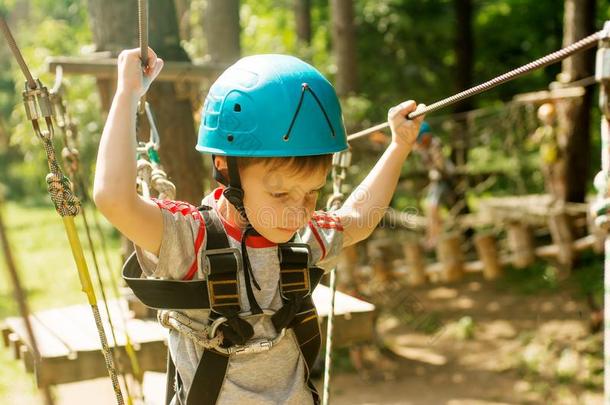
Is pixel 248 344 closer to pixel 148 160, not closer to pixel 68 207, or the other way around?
pixel 68 207

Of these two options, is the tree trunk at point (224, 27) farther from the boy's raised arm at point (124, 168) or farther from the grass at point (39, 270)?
the boy's raised arm at point (124, 168)

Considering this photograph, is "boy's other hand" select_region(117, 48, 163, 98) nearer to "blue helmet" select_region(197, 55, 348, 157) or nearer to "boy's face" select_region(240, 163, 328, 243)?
"blue helmet" select_region(197, 55, 348, 157)

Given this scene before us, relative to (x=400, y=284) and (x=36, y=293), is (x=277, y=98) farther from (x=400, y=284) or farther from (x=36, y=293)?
(x=36, y=293)

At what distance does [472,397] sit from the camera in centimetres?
666

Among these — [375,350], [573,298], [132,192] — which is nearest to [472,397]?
[375,350]

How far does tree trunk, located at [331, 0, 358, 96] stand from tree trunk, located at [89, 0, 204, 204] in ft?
15.0

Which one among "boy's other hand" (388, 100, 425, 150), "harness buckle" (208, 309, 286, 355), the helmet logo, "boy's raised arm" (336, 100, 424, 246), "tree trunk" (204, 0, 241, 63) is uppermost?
"tree trunk" (204, 0, 241, 63)

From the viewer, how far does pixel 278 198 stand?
6.48 ft

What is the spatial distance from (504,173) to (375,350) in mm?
4413

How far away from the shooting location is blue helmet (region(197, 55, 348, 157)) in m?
1.99

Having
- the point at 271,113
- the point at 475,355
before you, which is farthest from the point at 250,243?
the point at 475,355

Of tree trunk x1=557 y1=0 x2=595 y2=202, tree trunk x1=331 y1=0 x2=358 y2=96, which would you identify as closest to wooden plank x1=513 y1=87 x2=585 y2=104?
tree trunk x1=557 y1=0 x2=595 y2=202

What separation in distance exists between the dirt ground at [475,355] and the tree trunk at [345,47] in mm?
2602

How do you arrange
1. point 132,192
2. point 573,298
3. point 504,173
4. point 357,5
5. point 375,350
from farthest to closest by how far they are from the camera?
point 357,5 < point 504,173 < point 573,298 < point 375,350 < point 132,192
